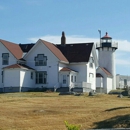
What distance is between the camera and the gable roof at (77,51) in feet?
195

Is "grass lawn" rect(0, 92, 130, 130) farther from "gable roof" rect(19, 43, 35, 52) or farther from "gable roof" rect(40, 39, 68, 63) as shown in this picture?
"gable roof" rect(19, 43, 35, 52)

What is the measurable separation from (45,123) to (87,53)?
1516 inches

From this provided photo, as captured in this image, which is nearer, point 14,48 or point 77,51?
point 14,48

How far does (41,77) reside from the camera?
5781 centimetres

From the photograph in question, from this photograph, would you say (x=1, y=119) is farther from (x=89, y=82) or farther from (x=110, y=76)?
(x=110, y=76)

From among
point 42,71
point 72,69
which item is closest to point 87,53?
point 72,69

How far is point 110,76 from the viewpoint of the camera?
71.8m

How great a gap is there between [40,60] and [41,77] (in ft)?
8.26

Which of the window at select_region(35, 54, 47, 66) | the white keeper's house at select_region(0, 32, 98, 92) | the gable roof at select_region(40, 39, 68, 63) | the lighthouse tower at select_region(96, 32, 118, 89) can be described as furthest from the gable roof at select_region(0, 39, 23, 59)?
the lighthouse tower at select_region(96, 32, 118, 89)

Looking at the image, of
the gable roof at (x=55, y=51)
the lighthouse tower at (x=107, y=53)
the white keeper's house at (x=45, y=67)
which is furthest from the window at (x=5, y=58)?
the lighthouse tower at (x=107, y=53)

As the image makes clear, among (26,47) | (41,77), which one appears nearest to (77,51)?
(41,77)

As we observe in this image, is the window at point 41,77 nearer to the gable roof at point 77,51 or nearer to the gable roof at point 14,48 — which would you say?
the gable roof at point 14,48

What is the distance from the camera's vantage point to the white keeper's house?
181 ft

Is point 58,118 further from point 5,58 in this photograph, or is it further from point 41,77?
point 5,58
